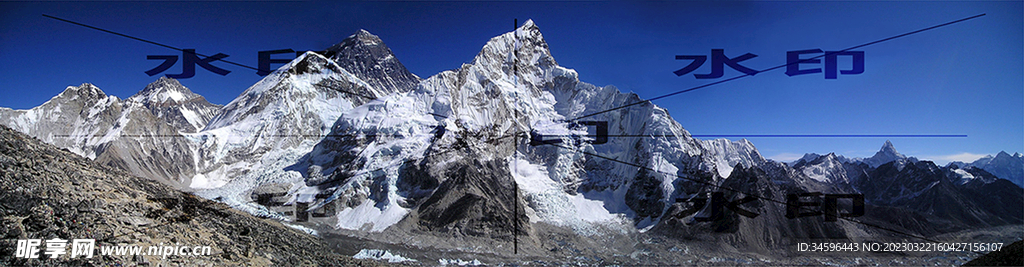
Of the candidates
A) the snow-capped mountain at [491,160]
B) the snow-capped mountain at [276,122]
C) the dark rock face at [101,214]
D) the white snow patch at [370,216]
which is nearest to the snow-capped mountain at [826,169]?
the snow-capped mountain at [491,160]

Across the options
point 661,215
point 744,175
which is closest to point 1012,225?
point 744,175

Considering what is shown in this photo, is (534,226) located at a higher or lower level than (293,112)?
lower

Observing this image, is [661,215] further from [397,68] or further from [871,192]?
[397,68]

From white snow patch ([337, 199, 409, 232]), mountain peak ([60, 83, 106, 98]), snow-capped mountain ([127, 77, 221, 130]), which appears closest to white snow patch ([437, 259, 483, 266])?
white snow patch ([337, 199, 409, 232])

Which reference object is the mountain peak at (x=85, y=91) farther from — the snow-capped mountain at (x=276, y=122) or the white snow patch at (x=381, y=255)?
the white snow patch at (x=381, y=255)

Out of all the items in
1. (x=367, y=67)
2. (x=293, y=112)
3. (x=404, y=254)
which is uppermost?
(x=367, y=67)

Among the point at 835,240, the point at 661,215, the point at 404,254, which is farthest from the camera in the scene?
the point at 661,215

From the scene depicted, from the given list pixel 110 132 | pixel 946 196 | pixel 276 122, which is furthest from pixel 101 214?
pixel 946 196
